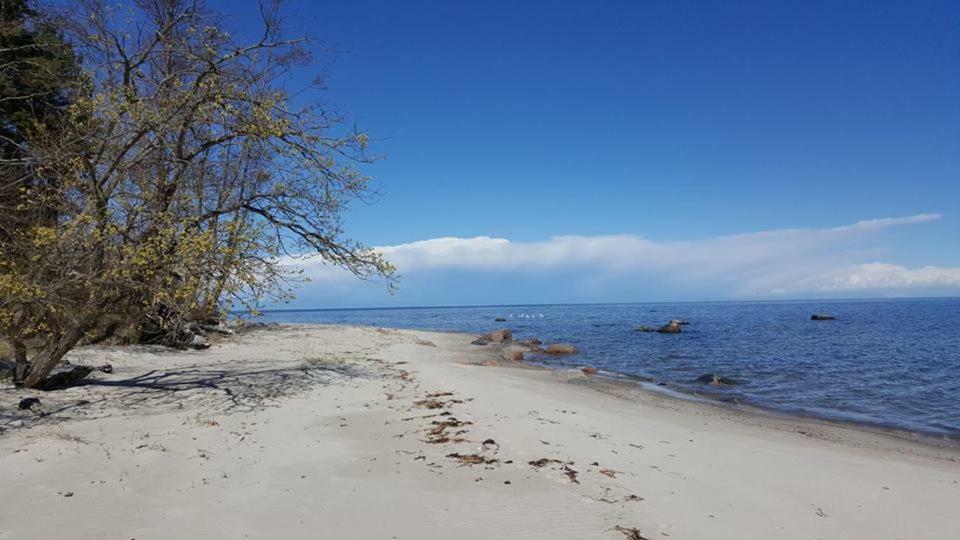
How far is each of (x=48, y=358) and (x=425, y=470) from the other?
8.10 meters

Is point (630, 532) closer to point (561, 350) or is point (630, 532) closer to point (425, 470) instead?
point (425, 470)

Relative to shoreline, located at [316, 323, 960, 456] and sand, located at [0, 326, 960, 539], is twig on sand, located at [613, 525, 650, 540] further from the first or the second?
shoreline, located at [316, 323, 960, 456]

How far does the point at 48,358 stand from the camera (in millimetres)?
9992

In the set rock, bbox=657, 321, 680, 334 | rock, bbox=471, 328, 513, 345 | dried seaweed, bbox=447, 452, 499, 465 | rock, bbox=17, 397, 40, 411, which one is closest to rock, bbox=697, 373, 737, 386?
dried seaweed, bbox=447, 452, 499, 465

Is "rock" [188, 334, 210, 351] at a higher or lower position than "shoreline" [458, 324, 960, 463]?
higher

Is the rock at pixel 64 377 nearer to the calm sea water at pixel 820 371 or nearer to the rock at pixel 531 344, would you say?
the calm sea water at pixel 820 371

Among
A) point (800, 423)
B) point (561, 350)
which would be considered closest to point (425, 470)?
point (800, 423)

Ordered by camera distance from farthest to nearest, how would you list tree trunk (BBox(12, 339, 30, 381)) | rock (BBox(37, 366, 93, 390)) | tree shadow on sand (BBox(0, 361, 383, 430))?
rock (BBox(37, 366, 93, 390)) < tree trunk (BBox(12, 339, 30, 381)) < tree shadow on sand (BBox(0, 361, 383, 430))

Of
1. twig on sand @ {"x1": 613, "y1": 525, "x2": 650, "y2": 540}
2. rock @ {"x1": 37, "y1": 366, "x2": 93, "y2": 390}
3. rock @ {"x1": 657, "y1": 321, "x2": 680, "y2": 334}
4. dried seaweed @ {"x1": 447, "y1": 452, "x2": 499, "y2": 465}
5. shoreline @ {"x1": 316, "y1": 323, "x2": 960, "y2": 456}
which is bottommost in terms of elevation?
shoreline @ {"x1": 316, "y1": 323, "x2": 960, "y2": 456}

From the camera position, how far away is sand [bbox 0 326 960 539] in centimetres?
504

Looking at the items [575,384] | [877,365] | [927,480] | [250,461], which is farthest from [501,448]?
[877,365]

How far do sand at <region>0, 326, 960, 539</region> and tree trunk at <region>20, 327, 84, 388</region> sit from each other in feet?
1.37

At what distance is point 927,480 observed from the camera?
25.1ft

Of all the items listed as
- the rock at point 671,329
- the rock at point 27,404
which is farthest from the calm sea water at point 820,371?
the rock at point 671,329
